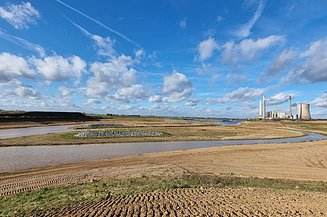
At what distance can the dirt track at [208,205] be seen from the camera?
9.48 metres

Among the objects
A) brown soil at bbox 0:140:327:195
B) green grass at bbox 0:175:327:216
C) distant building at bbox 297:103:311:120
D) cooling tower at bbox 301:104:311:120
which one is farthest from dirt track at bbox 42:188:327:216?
distant building at bbox 297:103:311:120

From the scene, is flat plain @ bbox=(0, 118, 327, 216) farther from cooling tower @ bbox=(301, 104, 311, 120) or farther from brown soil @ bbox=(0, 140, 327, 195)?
cooling tower @ bbox=(301, 104, 311, 120)

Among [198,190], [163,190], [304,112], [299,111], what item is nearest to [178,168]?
[198,190]

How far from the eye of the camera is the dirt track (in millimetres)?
9477

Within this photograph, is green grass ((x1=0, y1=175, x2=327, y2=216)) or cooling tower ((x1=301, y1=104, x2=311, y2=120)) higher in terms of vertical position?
cooling tower ((x1=301, y1=104, x2=311, y2=120))

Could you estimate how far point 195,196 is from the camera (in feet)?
39.0

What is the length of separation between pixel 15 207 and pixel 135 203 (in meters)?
4.58

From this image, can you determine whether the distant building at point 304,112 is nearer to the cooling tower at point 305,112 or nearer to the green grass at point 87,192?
the cooling tower at point 305,112

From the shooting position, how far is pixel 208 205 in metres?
10.4

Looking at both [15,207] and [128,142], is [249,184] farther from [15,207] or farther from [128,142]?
[128,142]

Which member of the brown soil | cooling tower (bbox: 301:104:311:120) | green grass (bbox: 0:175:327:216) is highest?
cooling tower (bbox: 301:104:311:120)

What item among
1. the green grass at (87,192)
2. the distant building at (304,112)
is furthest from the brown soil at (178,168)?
the distant building at (304,112)

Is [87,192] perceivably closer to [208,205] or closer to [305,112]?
[208,205]

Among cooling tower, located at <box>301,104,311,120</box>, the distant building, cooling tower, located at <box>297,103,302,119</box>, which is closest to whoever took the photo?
cooling tower, located at <box>301,104,311,120</box>
